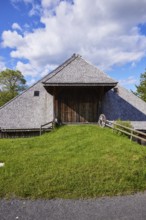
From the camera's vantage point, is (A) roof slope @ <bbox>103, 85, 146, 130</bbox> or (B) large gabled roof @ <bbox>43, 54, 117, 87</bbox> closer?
(B) large gabled roof @ <bbox>43, 54, 117, 87</bbox>

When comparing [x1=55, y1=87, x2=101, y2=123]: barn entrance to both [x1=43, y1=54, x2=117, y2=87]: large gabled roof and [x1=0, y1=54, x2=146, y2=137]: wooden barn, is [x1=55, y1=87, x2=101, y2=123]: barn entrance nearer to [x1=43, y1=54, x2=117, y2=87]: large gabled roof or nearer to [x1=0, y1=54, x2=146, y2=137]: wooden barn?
[x1=0, y1=54, x2=146, y2=137]: wooden barn

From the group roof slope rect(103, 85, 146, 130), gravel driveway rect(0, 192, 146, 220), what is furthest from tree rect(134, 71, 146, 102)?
gravel driveway rect(0, 192, 146, 220)

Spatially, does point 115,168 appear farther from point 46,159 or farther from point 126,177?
point 46,159

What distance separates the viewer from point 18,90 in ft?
169

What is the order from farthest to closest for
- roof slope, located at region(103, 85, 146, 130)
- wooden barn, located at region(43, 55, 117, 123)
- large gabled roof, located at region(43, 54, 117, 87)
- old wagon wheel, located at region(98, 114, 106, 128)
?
roof slope, located at region(103, 85, 146, 130)
wooden barn, located at region(43, 55, 117, 123)
large gabled roof, located at region(43, 54, 117, 87)
old wagon wheel, located at region(98, 114, 106, 128)

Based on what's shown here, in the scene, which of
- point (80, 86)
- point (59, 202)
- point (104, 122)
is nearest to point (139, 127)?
point (104, 122)

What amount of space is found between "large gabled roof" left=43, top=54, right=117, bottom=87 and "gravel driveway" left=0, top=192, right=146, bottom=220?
449 inches

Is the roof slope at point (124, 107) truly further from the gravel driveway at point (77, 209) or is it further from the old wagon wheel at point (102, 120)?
the gravel driveway at point (77, 209)

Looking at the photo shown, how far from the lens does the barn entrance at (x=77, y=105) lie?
757 inches

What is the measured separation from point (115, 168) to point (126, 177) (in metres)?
0.68

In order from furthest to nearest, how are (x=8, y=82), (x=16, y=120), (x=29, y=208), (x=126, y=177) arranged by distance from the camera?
(x=8, y=82), (x=16, y=120), (x=126, y=177), (x=29, y=208)

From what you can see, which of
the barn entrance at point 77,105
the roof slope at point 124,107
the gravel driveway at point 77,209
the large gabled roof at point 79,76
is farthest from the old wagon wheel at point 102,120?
the gravel driveway at point 77,209

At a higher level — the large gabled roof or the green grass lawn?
the large gabled roof

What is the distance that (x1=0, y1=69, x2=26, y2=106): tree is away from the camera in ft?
160
